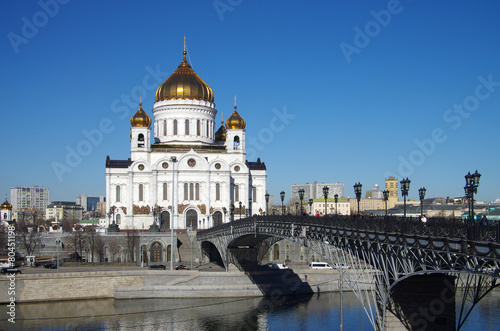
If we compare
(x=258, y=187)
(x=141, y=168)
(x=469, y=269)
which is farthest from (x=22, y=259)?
(x=469, y=269)

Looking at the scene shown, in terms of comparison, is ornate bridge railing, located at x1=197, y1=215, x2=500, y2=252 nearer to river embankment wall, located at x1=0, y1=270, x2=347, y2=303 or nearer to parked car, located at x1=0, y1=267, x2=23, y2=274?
river embankment wall, located at x1=0, y1=270, x2=347, y2=303

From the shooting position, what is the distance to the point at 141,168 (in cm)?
7038

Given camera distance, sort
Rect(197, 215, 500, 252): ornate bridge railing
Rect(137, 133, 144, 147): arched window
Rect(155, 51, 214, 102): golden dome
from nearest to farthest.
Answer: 1. Rect(197, 215, 500, 252): ornate bridge railing
2. Rect(137, 133, 144, 147): arched window
3. Rect(155, 51, 214, 102): golden dome

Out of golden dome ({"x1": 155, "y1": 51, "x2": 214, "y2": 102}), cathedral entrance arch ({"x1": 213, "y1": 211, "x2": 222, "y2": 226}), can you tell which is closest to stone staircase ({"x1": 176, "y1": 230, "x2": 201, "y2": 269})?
cathedral entrance arch ({"x1": 213, "y1": 211, "x2": 222, "y2": 226})

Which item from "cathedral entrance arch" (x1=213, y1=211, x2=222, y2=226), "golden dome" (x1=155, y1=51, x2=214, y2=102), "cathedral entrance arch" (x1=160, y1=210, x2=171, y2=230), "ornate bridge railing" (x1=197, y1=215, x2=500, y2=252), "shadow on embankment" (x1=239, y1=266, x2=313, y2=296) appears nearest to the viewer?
"ornate bridge railing" (x1=197, y1=215, x2=500, y2=252)

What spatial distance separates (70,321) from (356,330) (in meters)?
17.9

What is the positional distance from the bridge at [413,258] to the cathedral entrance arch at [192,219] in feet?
112

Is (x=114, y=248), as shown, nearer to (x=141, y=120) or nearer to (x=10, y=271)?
(x=10, y=271)

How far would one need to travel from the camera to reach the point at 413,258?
2167 centimetres

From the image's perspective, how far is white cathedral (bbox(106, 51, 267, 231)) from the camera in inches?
2736

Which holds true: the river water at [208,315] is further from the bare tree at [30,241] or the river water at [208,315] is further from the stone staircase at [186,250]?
the bare tree at [30,241]

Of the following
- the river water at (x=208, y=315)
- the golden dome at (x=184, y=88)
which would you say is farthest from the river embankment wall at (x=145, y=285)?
the golden dome at (x=184, y=88)

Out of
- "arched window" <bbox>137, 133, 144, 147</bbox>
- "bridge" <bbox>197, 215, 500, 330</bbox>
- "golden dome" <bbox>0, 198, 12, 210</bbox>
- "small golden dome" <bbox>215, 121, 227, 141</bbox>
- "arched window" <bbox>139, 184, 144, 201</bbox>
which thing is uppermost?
"small golden dome" <bbox>215, 121, 227, 141</bbox>

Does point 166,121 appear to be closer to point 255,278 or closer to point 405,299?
point 255,278
